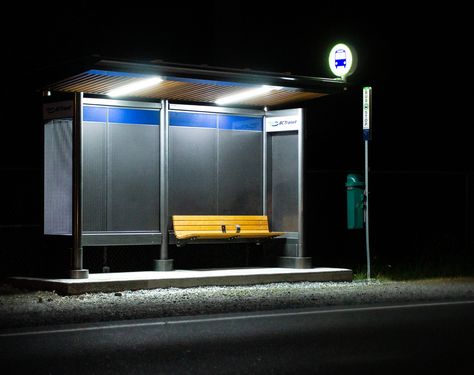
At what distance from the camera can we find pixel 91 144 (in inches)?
631

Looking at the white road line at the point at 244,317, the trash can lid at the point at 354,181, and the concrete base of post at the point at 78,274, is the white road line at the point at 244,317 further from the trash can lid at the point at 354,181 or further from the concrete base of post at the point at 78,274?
the trash can lid at the point at 354,181

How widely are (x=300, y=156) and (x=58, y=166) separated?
174 inches

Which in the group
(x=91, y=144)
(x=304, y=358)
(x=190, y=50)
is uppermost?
(x=190, y=50)

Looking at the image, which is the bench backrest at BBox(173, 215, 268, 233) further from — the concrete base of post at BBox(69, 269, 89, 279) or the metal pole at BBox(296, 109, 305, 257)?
the concrete base of post at BBox(69, 269, 89, 279)

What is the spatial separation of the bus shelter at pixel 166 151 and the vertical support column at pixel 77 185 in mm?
16

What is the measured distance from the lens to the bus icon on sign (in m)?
17.7

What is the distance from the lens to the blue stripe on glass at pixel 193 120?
55.7 feet

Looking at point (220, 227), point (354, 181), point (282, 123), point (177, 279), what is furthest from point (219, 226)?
point (177, 279)

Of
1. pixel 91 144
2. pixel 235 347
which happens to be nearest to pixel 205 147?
pixel 91 144

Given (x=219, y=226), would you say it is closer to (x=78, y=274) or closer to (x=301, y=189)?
(x=301, y=189)

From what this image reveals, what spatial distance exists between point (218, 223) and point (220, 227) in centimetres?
8

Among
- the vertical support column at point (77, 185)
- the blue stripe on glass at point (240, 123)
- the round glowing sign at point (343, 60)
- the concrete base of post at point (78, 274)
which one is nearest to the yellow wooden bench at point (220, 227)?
the blue stripe on glass at point (240, 123)

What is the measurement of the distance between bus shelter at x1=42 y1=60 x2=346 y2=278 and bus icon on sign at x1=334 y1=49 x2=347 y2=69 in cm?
109

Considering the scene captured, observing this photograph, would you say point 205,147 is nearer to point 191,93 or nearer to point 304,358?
point 191,93
